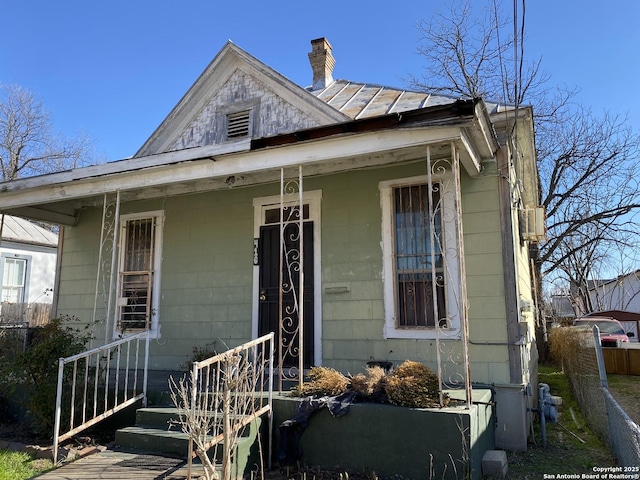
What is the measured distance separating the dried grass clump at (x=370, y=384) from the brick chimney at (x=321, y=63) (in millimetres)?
6921

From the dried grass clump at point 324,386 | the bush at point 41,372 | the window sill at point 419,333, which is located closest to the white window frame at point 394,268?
the window sill at point 419,333

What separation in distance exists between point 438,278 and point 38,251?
51.2 ft

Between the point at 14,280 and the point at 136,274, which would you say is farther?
the point at 14,280

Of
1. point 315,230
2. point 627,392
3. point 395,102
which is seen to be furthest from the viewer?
point 627,392

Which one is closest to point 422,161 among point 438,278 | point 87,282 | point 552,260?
point 438,278

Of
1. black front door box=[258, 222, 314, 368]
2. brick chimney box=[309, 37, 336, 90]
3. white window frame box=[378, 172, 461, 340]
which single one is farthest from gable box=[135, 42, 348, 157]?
white window frame box=[378, 172, 461, 340]

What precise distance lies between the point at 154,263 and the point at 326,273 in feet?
10.1

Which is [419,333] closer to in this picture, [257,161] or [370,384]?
[370,384]

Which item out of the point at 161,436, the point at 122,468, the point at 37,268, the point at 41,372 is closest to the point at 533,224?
the point at 161,436

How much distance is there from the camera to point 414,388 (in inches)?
169

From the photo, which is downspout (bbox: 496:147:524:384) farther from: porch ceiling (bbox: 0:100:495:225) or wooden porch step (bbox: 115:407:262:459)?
wooden porch step (bbox: 115:407:262:459)

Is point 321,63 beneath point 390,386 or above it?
above

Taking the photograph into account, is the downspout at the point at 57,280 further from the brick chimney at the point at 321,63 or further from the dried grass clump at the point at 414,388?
the dried grass clump at the point at 414,388

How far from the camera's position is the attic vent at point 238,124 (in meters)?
8.32
